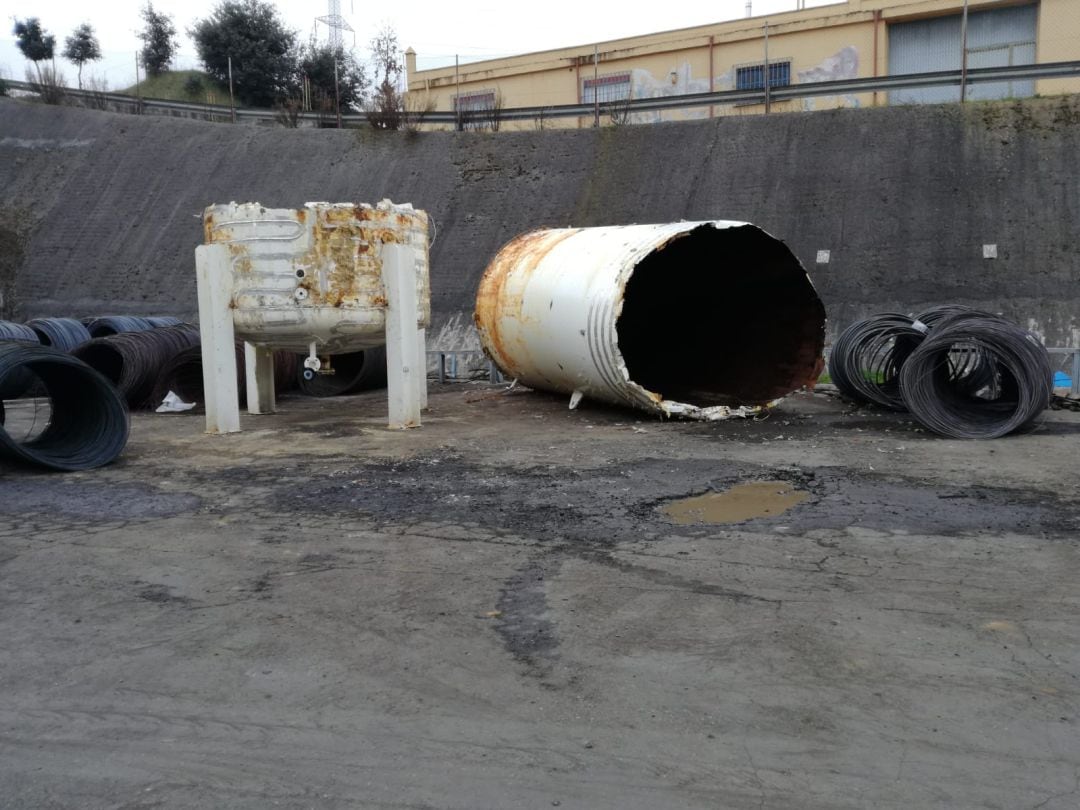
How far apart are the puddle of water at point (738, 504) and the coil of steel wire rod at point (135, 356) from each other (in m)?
8.75

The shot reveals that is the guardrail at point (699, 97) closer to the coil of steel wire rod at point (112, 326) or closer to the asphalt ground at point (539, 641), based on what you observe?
the coil of steel wire rod at point (112, 326)

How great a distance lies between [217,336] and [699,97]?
17099 mm

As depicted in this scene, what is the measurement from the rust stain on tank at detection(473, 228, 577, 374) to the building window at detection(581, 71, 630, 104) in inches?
682

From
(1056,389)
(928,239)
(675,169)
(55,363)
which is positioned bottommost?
(1056,389)

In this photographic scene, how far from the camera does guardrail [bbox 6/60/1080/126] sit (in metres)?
21.1

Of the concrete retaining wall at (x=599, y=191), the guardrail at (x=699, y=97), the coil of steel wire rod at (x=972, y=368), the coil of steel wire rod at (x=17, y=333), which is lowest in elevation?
the coil of steel wire rod at (x=972, y=368)

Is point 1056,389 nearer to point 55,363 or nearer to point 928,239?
point 928,239

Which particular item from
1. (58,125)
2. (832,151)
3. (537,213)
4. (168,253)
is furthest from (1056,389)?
(58,125)

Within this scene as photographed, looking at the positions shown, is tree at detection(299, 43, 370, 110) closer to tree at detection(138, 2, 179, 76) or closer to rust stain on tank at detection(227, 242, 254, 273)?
tree at detection(138, 2, 179, 76)

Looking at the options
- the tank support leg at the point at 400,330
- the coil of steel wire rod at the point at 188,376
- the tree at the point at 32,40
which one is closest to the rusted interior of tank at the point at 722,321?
the tank support leg at the point at 400,330

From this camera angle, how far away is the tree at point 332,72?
37.6 metres

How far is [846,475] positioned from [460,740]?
5215 millimetres

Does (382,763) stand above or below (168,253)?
below

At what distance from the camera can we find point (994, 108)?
2038 cm
